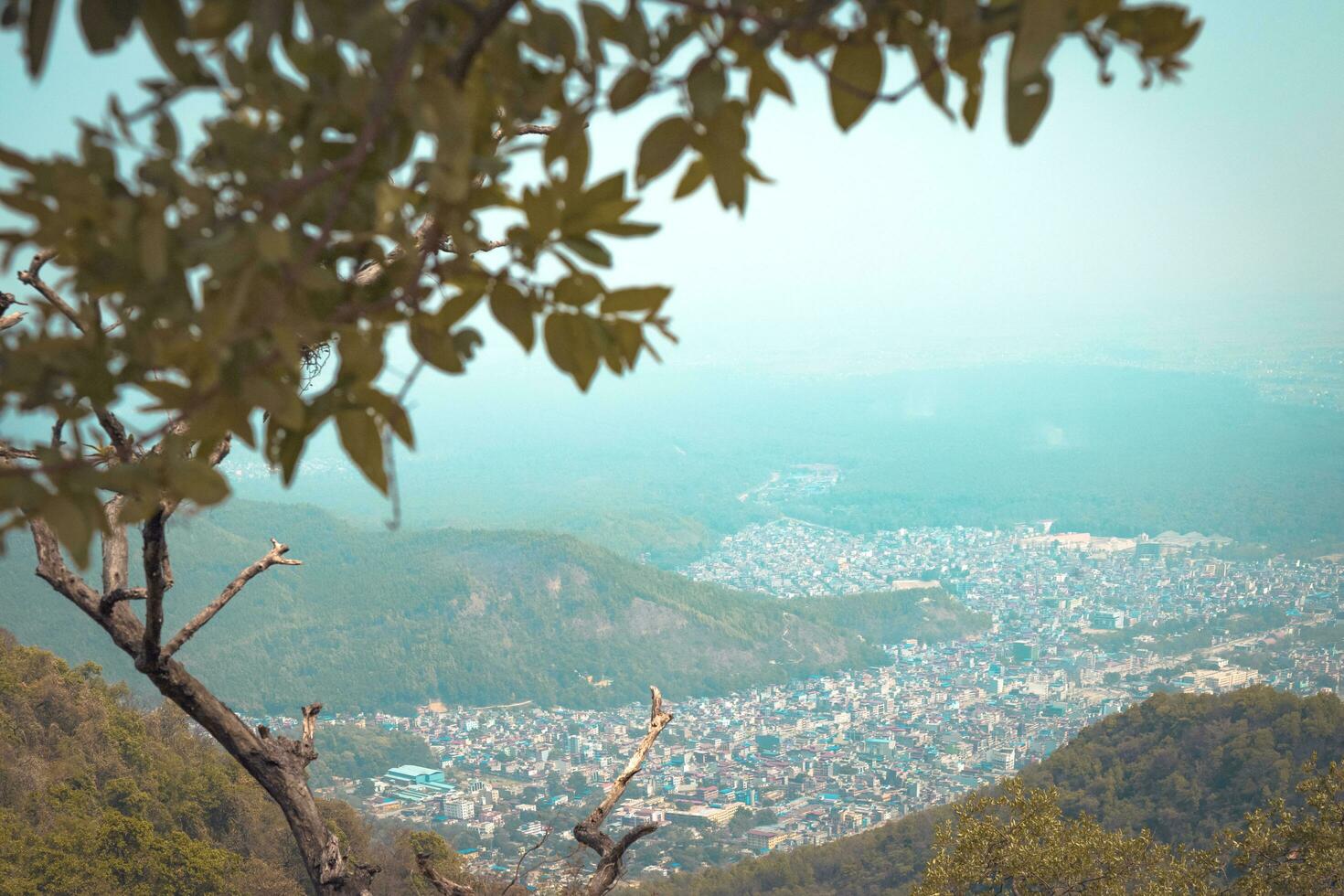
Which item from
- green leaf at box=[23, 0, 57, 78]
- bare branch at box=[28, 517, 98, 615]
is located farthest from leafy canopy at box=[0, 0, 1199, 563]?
bare branch at box=[28, 517, 98, 615]

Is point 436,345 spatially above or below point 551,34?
below

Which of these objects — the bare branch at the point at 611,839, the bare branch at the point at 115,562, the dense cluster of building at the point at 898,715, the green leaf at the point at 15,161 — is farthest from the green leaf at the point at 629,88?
the dense cluster of building at the point at 898,715

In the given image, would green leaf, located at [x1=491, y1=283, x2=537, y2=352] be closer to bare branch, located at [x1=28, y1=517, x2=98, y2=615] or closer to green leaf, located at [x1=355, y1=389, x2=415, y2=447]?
green leaf, located at [x1=355, y1=389, x2=415, y2=447]

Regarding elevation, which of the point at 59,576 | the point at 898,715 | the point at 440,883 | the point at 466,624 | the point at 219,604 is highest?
the point at 59,576

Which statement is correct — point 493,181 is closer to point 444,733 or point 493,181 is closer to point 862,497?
point 444,733

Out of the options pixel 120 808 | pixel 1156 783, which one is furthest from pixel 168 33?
pixel 1156 783

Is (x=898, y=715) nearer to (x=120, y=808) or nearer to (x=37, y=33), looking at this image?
(x=120, y=808)

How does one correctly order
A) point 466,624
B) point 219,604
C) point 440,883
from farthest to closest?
point 466,624
point 440,883
point 219,604

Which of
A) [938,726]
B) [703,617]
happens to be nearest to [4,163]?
[938,726]
